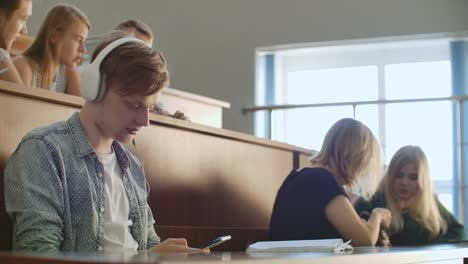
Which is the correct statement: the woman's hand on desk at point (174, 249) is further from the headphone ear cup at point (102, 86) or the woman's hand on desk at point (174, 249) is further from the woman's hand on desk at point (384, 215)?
the woman's hand on desk at point (384, 215)

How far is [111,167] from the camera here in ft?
5.89

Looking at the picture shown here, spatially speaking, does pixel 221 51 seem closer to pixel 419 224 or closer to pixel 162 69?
pixel 419 224

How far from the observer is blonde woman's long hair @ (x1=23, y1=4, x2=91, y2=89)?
2686 millimetres

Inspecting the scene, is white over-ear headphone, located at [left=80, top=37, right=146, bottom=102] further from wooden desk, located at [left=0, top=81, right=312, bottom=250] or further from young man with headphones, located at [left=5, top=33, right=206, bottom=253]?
wooden desk, located at [left=0, top=81, right=312, bottom=250]

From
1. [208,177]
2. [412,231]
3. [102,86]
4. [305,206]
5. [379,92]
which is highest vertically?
[379,92]

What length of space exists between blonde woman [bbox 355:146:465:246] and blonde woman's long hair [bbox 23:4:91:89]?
138cm

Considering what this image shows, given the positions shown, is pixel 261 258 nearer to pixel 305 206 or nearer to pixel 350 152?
pixel 305 206

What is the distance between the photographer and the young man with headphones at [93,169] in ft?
5.17

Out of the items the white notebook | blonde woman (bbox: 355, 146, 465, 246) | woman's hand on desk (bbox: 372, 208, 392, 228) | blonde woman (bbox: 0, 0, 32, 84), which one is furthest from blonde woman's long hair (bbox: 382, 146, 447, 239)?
blonde woman (bbox: 0, 0, 32, 84)

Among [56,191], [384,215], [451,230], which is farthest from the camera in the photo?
[451,230]

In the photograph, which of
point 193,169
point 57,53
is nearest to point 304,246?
point 193,169

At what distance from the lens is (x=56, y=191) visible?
160 centimetres

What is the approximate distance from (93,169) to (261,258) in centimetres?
55

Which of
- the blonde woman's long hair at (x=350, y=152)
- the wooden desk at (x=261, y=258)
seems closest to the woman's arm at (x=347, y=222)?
the blonde woman's long hair at (x=350, y=152)
